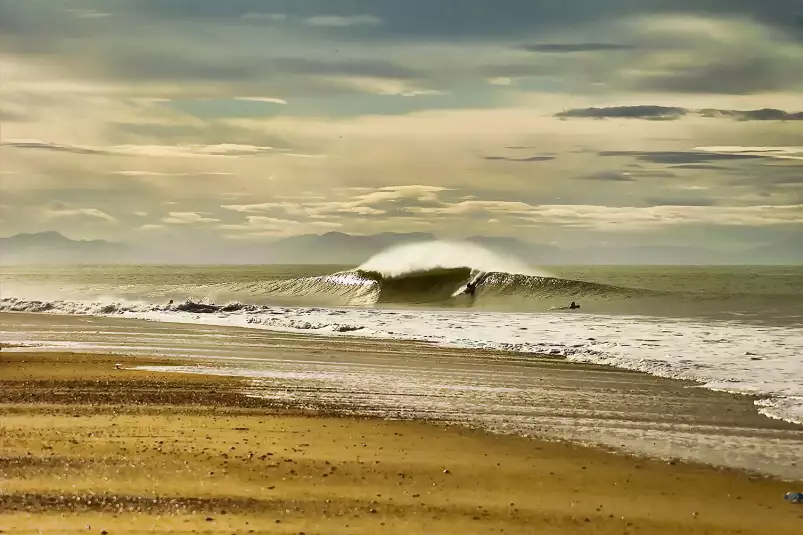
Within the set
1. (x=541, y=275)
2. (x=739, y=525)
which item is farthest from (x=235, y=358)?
(x=541, y=275)

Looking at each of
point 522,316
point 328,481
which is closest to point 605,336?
point 522,316

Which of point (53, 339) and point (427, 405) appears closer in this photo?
point (427, 405)

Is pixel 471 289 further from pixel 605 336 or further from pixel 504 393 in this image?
pixel 504 393

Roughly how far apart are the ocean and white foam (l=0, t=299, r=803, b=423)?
30mm

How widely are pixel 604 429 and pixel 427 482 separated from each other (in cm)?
285

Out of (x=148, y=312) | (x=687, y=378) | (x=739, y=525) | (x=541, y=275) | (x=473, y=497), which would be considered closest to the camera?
(x=739, y=525)

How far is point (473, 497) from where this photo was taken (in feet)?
21.1

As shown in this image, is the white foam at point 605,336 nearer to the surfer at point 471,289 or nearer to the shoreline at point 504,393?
the shoreline at point 504,393

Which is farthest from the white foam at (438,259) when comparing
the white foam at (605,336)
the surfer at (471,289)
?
the white foam at (605,336)

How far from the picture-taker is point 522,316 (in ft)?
92.7

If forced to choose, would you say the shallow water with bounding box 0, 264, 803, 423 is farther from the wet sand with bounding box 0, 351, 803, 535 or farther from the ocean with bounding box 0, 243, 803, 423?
the wet sand with bounding box 0, 351, 803, 535

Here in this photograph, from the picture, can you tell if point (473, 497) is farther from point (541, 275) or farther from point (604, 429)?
point (541, 275)

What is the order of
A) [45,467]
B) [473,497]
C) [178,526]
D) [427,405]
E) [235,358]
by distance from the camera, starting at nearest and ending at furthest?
[178,526], [473,497], [45,467], [427,405], [235,358]

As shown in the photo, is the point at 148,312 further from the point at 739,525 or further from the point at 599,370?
the point at 739,525
